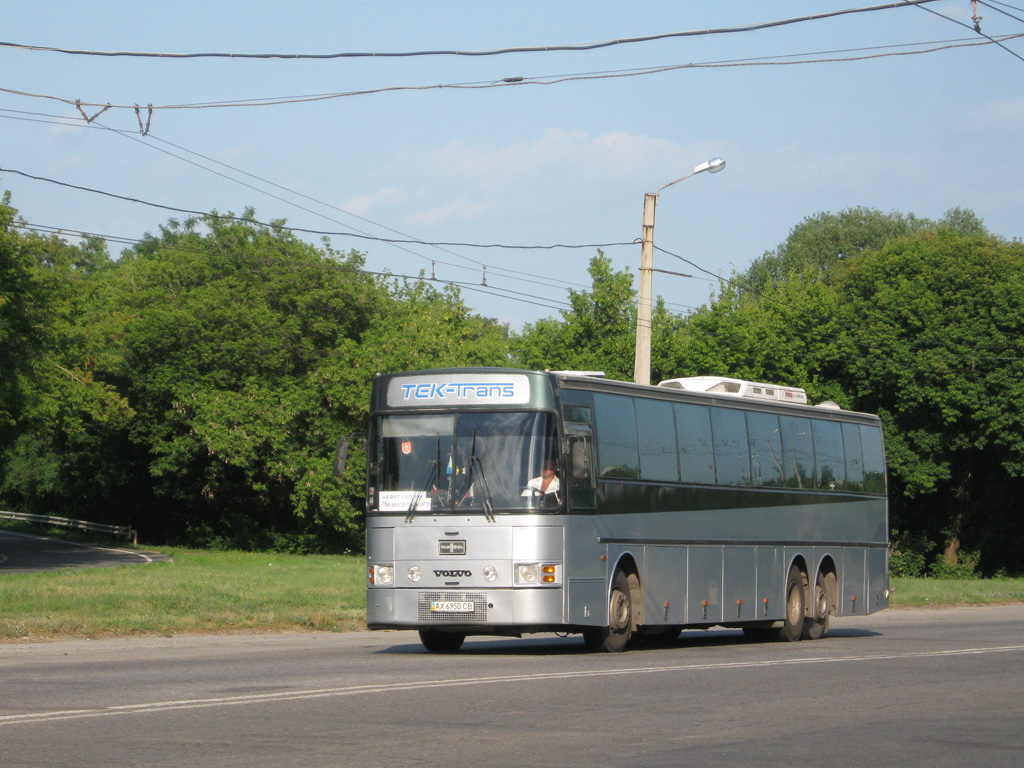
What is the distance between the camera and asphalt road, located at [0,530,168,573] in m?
42.8

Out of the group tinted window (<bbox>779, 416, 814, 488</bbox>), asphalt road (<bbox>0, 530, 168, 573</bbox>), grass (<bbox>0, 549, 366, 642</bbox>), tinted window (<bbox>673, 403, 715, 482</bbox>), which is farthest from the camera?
asphalt road (<bbox>0, 530, 168, 573</bbox>)

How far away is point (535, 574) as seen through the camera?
16.2m

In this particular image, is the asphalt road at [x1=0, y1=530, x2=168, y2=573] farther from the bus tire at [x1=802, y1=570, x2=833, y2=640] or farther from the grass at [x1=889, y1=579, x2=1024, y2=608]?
the bus tire at [x1=802, y1=570, x2=833, y2=640]

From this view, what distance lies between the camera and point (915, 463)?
57500 millimetres

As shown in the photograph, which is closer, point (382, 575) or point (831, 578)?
point (382, 575)

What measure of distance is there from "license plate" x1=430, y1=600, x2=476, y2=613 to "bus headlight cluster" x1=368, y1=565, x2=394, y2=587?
0.61m

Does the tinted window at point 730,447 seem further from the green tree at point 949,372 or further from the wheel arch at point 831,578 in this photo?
the green tree at point 949,372

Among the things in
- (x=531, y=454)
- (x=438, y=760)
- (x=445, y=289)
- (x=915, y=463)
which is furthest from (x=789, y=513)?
(x=445, y=289)

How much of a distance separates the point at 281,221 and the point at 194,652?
5492cm

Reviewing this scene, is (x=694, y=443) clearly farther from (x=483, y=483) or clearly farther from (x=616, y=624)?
(x=483, y=483)

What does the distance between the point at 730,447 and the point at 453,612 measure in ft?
18.5

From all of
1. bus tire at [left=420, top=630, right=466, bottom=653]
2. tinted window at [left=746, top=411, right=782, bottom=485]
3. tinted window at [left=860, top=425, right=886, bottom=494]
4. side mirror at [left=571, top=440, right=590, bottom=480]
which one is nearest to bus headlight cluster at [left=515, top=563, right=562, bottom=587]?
side mirror at [left=571, top=440, right=590, bottom=480]

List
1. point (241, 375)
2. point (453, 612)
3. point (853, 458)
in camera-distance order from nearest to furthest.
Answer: point (453, 612) → point (853, 458) → point (241, 375)

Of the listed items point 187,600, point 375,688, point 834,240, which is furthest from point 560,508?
point 834,240
